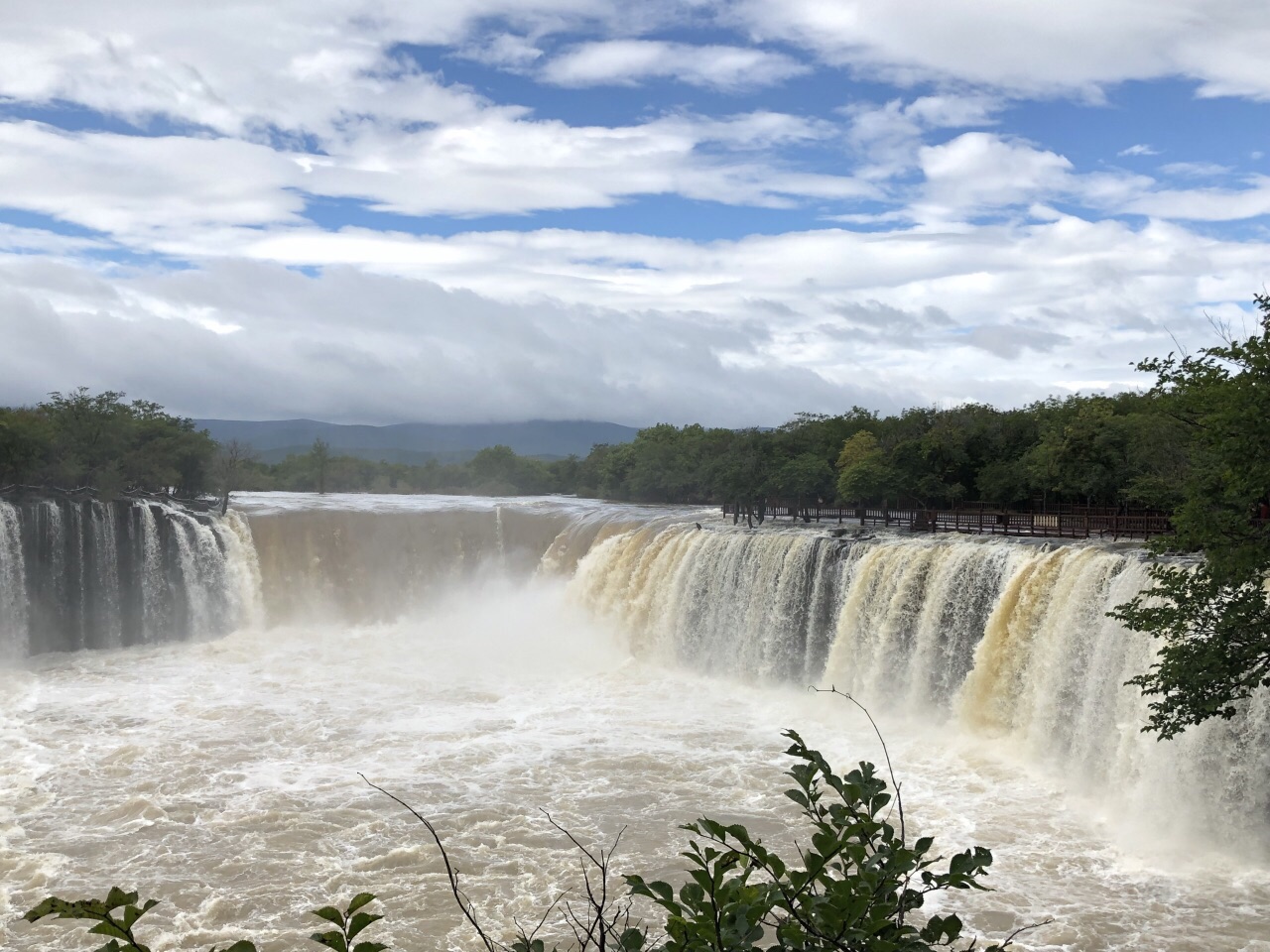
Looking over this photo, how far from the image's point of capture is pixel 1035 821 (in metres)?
16.2

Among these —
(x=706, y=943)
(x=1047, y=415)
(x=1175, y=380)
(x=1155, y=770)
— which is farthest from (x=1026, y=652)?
(x=1047, y=415)

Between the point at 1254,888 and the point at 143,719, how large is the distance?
2047 cm

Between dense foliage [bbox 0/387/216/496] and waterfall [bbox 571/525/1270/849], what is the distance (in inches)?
676

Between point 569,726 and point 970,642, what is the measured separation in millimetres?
8325

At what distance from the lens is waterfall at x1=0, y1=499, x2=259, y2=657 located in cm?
3086

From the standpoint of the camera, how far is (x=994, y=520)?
2988 cm

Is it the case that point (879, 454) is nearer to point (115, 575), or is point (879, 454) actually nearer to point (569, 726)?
point (569, 726)

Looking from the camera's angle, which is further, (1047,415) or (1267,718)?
(1047,415)

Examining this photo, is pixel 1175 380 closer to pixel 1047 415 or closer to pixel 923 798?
pixel 923 798

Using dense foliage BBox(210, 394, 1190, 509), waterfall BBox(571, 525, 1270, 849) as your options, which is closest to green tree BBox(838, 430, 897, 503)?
dense foliage BBox(210, 394, 1190, 509)

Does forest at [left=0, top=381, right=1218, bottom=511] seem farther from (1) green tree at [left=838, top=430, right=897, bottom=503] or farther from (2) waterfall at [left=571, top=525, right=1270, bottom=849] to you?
(2) waterfall at [left=571, top=525, right=1270, bottom=849]

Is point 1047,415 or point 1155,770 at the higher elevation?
point 1047,415

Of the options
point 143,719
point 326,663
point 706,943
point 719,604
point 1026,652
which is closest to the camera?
point 706,943

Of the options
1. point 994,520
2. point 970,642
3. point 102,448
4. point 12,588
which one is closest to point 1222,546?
point 970,642
